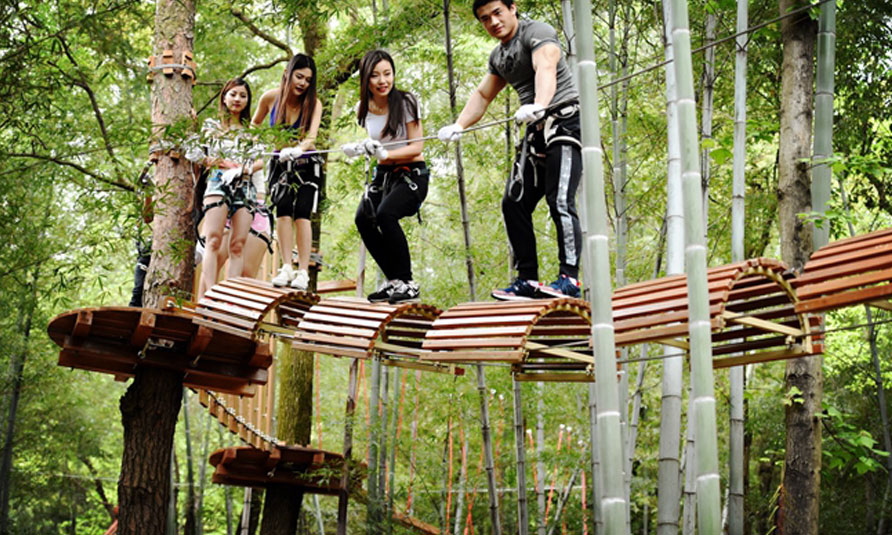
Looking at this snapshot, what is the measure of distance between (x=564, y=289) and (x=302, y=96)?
1.82 m

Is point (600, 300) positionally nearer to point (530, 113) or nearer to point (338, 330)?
point (530, 113)

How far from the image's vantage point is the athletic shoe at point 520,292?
3904 mm

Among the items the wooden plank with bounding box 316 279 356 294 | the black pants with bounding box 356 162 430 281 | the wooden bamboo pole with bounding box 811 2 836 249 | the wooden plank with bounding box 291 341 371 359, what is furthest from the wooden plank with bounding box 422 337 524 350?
the wooden plank with bounding box 316 279 356 294

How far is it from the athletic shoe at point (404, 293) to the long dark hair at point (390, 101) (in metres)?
0.70

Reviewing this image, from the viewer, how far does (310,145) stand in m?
4.62

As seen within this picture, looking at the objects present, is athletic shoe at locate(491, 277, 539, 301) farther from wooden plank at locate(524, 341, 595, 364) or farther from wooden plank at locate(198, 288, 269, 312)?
wooden plank at locate(198, 288, 269, 312)

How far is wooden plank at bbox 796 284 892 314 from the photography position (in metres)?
2.75

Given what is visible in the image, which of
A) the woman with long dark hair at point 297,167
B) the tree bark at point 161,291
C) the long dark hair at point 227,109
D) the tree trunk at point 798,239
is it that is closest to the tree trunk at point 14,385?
the tree bark at point 161,291

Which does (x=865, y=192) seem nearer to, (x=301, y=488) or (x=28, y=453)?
(x=301, y=488)

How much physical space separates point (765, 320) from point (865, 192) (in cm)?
370

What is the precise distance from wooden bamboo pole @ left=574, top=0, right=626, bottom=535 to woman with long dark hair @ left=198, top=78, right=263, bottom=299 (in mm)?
2484

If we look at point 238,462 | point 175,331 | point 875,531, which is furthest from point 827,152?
point 875,531

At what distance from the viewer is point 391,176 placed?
4.43 metres

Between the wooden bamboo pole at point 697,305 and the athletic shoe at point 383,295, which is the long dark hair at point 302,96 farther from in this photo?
the wooden bamboo pole at point 697,305
